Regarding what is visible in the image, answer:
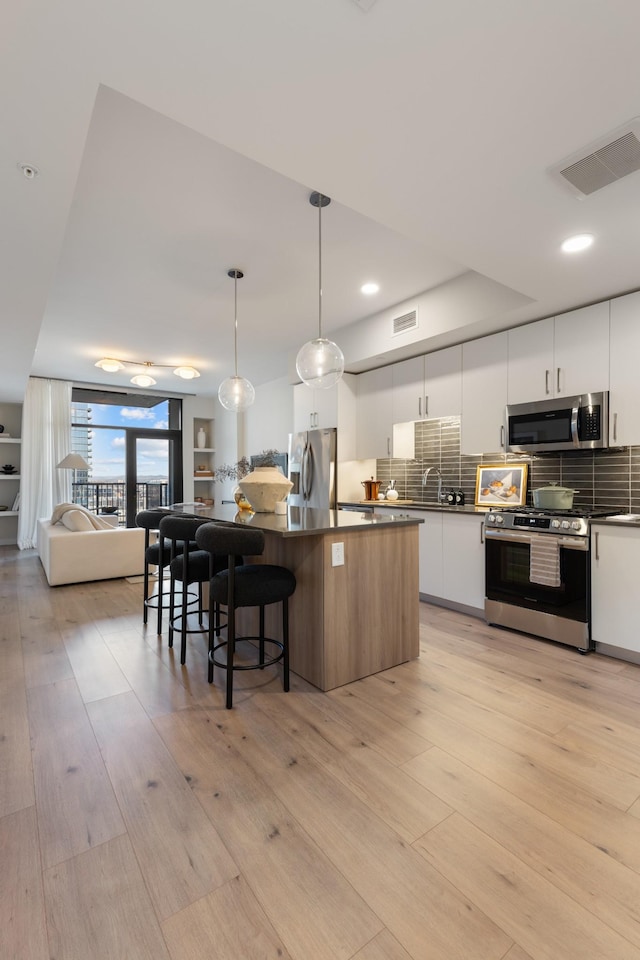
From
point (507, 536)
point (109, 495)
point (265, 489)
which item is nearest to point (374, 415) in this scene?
point (507, 536)

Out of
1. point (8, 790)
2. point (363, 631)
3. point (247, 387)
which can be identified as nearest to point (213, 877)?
point (8, 790)

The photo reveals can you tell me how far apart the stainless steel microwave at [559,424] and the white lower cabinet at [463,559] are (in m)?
0.73

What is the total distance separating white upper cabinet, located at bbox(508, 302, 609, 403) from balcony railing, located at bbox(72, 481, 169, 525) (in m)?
6.41

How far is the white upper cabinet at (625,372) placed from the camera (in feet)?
10.1

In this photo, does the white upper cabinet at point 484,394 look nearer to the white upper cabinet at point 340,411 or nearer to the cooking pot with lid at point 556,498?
the cooking pot with lid at point 556,498

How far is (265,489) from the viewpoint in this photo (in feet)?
10.3

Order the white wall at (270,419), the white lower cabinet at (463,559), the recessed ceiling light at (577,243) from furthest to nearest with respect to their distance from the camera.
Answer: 1. the white wall at (270,419)
2. the white lower cabinet at (463,559)
3. the recessed ceiling light at (577,243)

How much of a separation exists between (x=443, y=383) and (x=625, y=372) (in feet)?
5.07

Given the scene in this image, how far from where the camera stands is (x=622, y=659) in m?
2.96

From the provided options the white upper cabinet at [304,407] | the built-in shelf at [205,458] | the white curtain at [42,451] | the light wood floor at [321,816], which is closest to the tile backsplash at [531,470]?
the white upper cabinet at [304,407]

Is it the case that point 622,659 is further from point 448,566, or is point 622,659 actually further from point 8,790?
point 8,790

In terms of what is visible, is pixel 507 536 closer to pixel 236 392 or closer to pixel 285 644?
pixel 285 644

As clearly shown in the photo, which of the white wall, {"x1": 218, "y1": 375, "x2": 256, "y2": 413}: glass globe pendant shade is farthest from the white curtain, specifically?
{"x1": 218, "y1": 375, "x2": 256, "y2": 413}: glass globe pendant shade

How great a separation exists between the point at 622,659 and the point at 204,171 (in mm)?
3875
